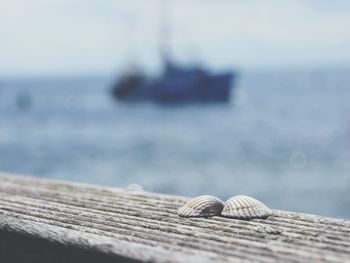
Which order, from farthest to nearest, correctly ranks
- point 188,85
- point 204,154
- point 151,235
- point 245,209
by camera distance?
1. point 188,85
2. point 204,154
3. point 245,209
4. point 151,235

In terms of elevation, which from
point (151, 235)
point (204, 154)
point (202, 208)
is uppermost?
point (204, 154)

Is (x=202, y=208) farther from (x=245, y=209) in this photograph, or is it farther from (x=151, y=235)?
(x=151, y=235)

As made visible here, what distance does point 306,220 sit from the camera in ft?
15.3

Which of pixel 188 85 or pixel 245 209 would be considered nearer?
pixel 245 209

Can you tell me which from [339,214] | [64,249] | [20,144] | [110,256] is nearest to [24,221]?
[64,249]

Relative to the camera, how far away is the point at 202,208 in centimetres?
487

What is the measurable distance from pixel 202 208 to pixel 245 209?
0.35 meters

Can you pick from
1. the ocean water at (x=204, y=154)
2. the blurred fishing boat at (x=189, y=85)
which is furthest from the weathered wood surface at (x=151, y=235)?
the blurred fishing boat at (x=189, y=85)

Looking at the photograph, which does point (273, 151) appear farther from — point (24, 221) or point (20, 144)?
point (24, 221)

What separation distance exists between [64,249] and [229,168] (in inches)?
946

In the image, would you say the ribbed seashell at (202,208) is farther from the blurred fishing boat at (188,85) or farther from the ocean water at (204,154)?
the blurred fishing boat at (188,85)

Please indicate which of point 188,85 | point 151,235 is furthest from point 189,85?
point 151,235

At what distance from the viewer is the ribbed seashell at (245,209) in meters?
4.77

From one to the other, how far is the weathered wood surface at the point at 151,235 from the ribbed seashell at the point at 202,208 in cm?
8
